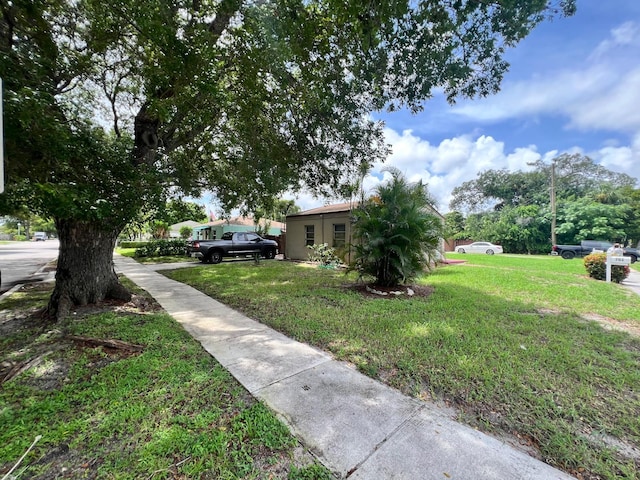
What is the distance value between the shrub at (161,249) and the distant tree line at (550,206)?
21.7 m

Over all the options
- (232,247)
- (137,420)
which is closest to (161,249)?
(232,247)

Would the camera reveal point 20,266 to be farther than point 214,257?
No

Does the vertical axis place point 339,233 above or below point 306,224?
below

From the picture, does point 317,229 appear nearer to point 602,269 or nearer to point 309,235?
point 309,235

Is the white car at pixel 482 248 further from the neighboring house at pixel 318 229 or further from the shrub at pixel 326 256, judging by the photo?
the shrub at pixel 326 256

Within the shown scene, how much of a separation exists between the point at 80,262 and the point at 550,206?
35.5 metres

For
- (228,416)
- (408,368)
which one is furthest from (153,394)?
(408,368)

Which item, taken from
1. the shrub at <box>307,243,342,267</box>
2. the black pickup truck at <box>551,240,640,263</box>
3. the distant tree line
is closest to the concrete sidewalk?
the shrub at <box>307,243,342,267</box>

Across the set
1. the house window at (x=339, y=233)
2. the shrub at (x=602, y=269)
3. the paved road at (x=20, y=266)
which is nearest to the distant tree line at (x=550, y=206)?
the shrub at (x=602, y=269)

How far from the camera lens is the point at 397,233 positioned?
632 cm

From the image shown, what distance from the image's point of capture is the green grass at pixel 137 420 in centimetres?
169

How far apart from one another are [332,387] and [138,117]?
629 cm

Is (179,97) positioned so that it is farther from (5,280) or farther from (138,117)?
(5,280)

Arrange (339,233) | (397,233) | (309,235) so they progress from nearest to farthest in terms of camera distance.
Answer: (397,233), (339,233), (309,235)
